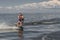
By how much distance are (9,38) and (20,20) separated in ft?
21.2

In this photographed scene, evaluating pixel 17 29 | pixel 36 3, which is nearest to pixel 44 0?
pixel 36 3

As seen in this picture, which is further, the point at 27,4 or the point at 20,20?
the point at 27,4

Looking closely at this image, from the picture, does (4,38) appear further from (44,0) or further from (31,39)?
(44,0)

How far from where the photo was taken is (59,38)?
2755 centimetres

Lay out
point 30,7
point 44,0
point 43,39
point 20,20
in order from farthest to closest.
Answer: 1. point 44,0
2. point 30,7
3. point 20,20
4. point 43,39

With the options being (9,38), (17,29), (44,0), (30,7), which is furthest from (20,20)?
(44,0)

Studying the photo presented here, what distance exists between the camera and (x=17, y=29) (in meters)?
34.4

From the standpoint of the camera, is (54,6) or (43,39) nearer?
(43,39)

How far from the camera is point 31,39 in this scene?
88.9 ft

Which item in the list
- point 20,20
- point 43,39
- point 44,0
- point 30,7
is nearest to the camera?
point 43,39

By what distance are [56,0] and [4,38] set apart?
148m

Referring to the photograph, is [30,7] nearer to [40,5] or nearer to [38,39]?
[40,5]

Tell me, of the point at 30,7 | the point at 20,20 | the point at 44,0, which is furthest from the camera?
the point at 44,0

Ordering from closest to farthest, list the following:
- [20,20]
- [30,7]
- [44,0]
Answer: [20,20] → [30,7] → [44,0]
